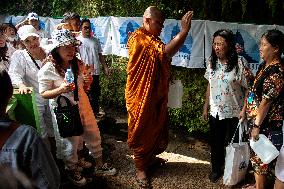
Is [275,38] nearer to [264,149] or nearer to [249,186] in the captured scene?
[264,149]

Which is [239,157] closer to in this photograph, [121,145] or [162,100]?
[162,100]

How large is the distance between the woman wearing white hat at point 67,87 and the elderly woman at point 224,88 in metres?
1.49

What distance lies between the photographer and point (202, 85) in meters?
5.57

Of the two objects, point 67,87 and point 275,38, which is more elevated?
point 275,38

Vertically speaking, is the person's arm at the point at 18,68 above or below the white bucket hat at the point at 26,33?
below

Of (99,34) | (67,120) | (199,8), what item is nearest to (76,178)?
(67,120)

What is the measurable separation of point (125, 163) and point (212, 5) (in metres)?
2.98

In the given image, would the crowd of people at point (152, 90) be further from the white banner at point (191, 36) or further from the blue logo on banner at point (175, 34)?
the blue logo on banner at point (175, 34)

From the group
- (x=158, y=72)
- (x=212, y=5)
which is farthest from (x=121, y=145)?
(x=212, y=5)

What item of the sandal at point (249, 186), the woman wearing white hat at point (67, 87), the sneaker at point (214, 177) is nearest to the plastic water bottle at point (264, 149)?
the sandal at point (249, 186)

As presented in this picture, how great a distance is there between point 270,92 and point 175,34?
9.67 feet

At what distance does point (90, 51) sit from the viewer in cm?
604

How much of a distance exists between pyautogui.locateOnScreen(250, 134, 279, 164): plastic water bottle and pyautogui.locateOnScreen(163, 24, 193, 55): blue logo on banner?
270 cm

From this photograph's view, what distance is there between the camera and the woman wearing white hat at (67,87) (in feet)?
11.2
